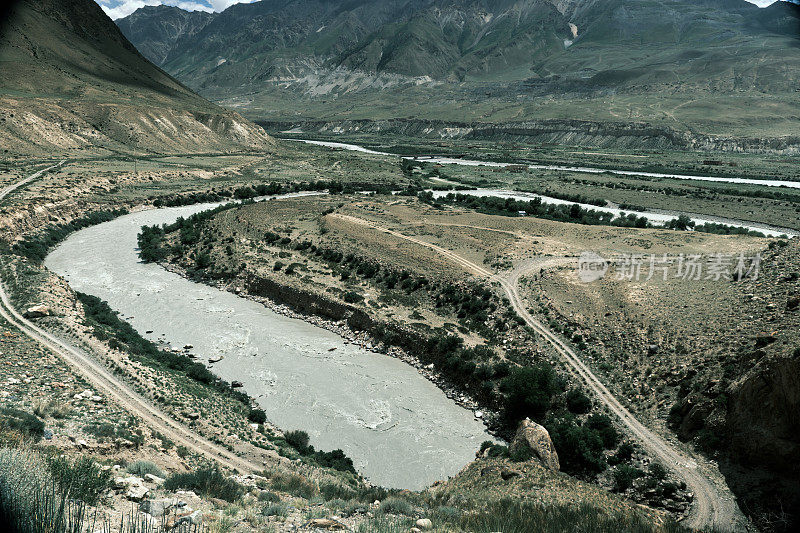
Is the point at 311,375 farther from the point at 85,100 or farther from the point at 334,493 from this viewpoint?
the point at 85,100

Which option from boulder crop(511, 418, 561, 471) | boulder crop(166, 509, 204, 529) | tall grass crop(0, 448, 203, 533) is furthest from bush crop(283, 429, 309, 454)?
boulder crop(166, 509, 204, 529)

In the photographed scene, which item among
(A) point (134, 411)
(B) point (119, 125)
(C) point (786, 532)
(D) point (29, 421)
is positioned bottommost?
(C) point (786, 532)

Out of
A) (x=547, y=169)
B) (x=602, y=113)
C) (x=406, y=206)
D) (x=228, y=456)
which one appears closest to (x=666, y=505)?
(x=228, y=456)

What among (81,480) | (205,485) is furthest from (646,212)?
(81,480)

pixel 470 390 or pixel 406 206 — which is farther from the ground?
pixel 406 206

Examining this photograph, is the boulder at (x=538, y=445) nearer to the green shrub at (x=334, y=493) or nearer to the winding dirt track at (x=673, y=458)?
the winding dirt track at (x=673, y=458)

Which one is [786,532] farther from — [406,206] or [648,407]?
[406,206]

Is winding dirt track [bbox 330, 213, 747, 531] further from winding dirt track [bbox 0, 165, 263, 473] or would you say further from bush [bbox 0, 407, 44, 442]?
bush [bbox 0, 407, 44, 442]
